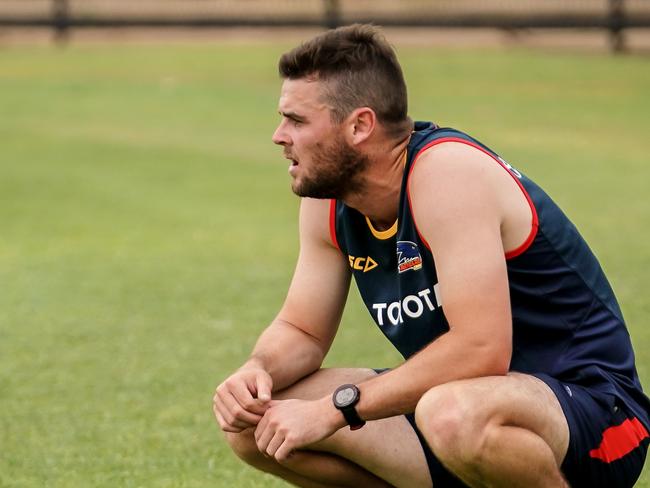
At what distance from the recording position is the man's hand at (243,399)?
3824 millimetres

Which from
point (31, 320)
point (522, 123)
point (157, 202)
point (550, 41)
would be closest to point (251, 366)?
point (31, 320)

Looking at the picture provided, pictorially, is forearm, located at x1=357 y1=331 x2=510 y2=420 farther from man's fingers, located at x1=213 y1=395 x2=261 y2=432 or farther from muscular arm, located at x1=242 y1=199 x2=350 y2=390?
muscular arm, located at x1=242 y1=199 x2=350 y2=390

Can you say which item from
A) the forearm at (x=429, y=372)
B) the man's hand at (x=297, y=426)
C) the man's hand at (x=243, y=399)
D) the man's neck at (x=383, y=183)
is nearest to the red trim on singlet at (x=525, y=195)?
the man's neck at (x=383, y=183)


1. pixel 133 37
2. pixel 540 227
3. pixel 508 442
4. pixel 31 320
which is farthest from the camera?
pixel 133 37

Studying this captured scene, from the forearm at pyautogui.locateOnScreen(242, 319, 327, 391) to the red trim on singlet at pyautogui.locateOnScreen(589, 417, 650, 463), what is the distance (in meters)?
0.95

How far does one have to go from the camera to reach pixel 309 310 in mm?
4180

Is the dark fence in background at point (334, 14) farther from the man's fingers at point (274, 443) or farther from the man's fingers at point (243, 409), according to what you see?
the man's fingers at point (274, 443)

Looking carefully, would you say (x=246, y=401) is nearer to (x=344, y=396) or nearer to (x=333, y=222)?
(x=344, y=396)

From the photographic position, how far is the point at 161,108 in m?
17.4

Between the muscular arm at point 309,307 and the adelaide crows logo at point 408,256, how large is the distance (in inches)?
15.0

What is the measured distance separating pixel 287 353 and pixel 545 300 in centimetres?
83

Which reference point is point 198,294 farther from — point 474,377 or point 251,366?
point 474,377

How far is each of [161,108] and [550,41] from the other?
9.90m

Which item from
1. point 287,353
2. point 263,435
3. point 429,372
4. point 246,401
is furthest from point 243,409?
point 429,372
